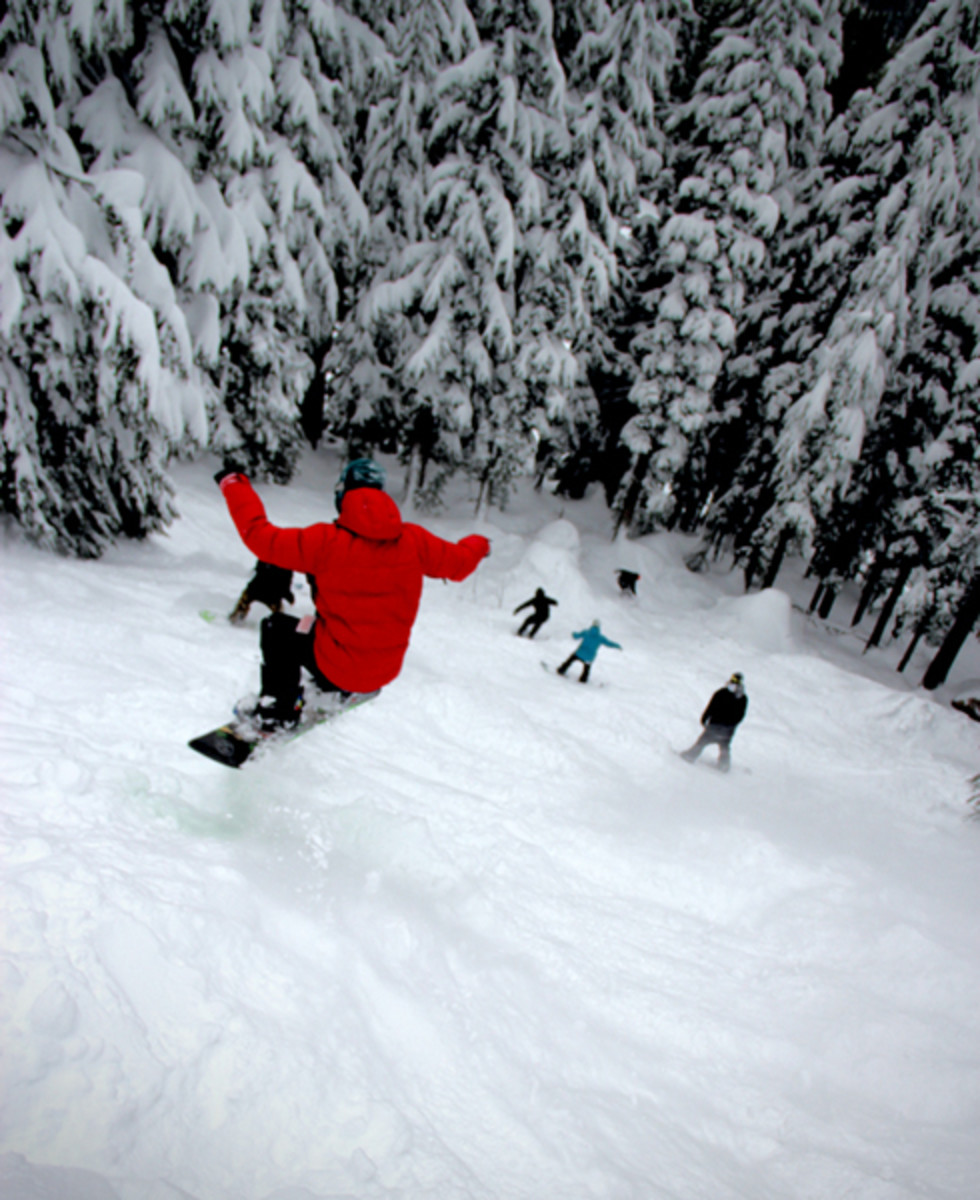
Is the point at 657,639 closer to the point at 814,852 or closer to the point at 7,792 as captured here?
the point at 814,852

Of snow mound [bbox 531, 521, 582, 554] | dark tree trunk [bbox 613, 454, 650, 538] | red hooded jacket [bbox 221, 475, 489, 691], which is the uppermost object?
dark tree trunk [bbox 613, 454, 650, 538]

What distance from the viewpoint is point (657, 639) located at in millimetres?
13844

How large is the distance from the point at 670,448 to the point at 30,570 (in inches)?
665

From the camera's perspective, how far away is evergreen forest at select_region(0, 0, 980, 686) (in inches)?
298

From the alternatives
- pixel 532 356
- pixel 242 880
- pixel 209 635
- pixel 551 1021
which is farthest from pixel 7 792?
pixel 532 356

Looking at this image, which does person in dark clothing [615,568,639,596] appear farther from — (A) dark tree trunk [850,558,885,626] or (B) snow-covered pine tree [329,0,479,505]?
(A) dark tree trunk [850,558,885,626]

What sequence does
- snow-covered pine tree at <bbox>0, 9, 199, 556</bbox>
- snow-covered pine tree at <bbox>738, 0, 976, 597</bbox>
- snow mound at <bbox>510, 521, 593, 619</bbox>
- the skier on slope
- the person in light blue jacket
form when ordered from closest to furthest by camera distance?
the skier on slope → snow-covered pine tree at <bbox>0, 9, 199, 556</bbox> → the person in light blue jacket → snow-covered pine tree at <bbox>738, 0, 976, 597</bbox> → snow mound at <bbox>510, 521, 593, 619</bbox>

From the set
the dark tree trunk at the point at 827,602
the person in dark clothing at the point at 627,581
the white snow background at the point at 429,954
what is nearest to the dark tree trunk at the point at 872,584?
the dark tree trunk at the point at 827,602

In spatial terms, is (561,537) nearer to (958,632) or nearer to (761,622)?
(761,622)

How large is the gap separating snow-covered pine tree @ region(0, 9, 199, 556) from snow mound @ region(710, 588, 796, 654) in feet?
44.0

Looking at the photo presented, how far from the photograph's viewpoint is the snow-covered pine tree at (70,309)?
5742 mm

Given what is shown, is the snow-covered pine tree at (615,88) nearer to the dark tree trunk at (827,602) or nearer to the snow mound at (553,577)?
the snow mound at (553,577)

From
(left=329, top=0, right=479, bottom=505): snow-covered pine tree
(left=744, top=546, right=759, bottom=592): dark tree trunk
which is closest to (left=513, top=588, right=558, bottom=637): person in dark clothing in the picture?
(left=329, top=0, right=479, bottom=505): snow-covered pine tree

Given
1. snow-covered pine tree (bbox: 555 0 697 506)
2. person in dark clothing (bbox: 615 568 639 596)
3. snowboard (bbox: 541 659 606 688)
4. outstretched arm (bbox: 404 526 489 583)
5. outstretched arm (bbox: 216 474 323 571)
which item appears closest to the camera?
outstretched arm (bbox: 216 474 323 571)
